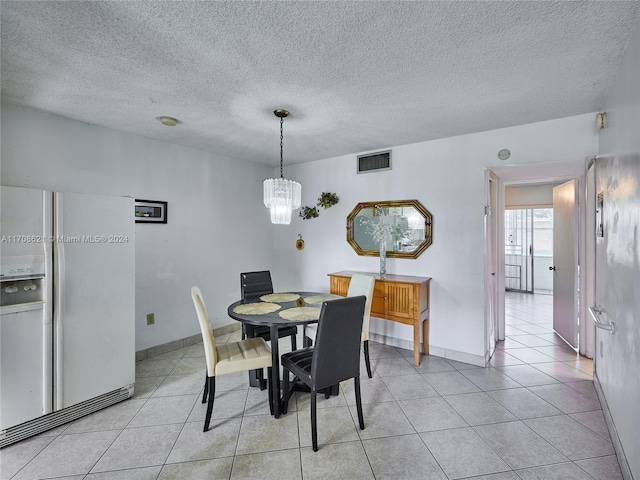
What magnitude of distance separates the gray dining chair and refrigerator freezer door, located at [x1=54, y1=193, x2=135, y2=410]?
147 cm

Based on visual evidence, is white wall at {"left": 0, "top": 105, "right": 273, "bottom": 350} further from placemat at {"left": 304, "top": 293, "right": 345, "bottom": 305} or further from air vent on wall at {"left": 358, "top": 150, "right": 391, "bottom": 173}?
placemat at {"left": 304, "top": 293, "right": 345, "bottom": 305}

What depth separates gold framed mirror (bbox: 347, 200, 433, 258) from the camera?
3607 mm

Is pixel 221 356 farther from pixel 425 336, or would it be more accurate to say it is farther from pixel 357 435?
pixel 425 336

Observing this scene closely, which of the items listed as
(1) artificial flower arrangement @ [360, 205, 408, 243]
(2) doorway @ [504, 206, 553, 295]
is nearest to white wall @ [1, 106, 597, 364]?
(1) artificial flower arrangement @ [360, 205, 408, 243]

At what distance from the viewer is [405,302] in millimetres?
3285

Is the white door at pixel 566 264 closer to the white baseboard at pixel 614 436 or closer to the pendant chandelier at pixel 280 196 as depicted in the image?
the white baseboard at pixel 614 436

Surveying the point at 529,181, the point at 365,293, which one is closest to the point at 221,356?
the point at 365,293

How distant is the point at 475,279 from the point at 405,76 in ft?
7.12

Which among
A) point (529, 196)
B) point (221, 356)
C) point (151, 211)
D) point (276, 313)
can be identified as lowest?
point (221, 356)

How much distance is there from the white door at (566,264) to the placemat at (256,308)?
3406mm

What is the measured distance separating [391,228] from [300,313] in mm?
1840

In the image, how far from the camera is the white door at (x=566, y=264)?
3617 millimetres

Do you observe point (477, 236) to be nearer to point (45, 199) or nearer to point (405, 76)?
point (405, 76)

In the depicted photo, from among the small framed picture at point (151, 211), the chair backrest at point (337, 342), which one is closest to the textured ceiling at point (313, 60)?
the small framed picture at point (151, 211)
